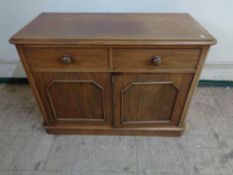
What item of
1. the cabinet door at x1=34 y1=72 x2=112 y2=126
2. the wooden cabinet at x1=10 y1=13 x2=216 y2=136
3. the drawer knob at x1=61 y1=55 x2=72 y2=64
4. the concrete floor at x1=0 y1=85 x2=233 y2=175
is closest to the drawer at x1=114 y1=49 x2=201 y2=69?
the wooden cabinet at x1=10 y1=13 x2=216 y2=136

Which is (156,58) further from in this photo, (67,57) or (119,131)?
(119,131)

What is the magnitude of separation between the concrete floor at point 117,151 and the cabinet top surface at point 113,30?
0.77 m

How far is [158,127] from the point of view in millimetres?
1390

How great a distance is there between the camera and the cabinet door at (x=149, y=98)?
112 centimetres

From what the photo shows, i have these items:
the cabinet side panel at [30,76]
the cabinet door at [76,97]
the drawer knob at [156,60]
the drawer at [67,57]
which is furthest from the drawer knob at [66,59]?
the drawer knob at [156,60]

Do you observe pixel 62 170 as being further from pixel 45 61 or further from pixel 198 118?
pixel 198 118

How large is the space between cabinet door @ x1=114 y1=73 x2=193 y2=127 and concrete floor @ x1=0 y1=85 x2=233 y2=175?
0.17m

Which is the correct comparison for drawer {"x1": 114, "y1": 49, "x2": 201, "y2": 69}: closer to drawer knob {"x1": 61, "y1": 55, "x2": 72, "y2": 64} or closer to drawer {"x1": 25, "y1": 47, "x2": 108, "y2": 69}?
drawer {"x1": 25, "y1": 47, "x2": 108, "y2": 69}

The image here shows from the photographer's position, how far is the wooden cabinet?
0.98 m

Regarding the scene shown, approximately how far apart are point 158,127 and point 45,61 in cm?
89

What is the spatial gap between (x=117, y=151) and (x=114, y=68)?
622 millimetres

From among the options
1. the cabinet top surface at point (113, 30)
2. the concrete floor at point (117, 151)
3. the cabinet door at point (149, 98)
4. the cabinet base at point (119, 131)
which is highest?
the cabinet top surface at point (113, 30)

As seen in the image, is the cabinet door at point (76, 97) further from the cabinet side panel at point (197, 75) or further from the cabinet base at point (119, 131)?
the cabinet side panel at point (197, 75)

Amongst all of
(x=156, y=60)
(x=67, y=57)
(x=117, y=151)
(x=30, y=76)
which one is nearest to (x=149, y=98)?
(x=156, y=60)
